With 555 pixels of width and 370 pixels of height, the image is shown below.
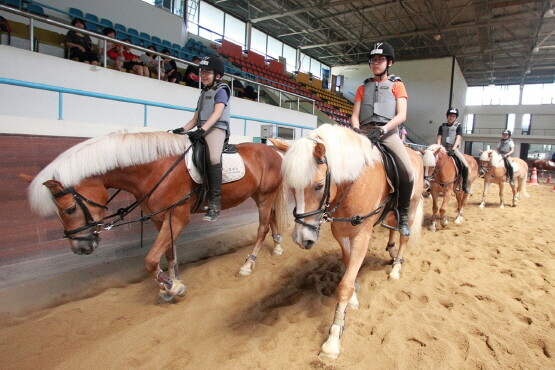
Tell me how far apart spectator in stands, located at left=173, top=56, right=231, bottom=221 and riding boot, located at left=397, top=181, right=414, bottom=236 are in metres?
1.75

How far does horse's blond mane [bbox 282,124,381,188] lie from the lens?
188 cm

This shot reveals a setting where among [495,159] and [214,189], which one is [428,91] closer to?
[495,159]

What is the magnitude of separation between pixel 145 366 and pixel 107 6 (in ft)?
38.8

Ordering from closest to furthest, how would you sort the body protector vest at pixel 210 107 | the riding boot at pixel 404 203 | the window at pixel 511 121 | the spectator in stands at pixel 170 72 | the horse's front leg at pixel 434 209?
the riding boot at pixel 404 203
the body protector vest at pixel 210 107
the horse's front leg at pixel 434 209
the spectator in stands at pixel 170 72
the window at pixel 511 121

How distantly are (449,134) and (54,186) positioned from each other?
6.83 m

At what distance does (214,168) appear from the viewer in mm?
2812

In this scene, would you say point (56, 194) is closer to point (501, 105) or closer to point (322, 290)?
point (322, 290)

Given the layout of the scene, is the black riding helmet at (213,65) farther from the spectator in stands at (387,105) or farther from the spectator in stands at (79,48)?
the spectator in stands at (79,48)

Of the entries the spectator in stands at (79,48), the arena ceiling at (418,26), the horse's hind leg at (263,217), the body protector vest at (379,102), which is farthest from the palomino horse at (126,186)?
the arena ceiling at (418,26)

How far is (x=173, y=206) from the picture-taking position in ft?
8.66

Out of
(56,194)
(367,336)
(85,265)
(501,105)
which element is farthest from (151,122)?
(501,105)

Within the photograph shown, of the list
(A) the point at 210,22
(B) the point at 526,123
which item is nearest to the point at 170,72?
(A) the point at 210,22

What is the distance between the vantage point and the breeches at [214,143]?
279cm

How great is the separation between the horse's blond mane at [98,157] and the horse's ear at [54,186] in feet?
0.16
